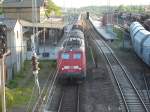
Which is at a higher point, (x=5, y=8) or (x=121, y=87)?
(x=5, y=8)

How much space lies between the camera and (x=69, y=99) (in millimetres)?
26406

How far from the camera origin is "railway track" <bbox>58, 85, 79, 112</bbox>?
949 inches

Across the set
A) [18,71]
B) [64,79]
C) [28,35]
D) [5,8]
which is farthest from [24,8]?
[64,79]

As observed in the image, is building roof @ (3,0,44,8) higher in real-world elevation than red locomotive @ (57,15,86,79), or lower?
higher

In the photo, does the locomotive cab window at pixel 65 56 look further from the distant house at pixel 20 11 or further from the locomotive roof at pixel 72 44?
the distant house at pixel 20 11

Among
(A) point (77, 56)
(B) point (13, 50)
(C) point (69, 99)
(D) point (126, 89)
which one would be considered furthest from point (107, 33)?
(C) point (69, 99)

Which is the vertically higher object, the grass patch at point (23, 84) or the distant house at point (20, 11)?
the distant house at point (20, 11)

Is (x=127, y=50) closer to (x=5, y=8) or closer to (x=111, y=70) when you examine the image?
Result: (x=111, y=70)

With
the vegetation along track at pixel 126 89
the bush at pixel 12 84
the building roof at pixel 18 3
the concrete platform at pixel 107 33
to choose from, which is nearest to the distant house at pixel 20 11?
the building roof at pixel 18 3

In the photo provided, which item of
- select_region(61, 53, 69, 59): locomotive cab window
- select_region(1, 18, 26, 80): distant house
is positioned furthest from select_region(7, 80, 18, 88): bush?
select_region(61, 53, 69, 59): locomotive cab window

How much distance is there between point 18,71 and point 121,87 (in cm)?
943

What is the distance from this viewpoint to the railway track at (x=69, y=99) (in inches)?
949

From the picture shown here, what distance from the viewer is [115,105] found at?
24609 millimetres

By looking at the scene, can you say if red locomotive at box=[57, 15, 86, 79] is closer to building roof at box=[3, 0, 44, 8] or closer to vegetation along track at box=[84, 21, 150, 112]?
vegetation along track at box=[84, 21, 150, 112]
